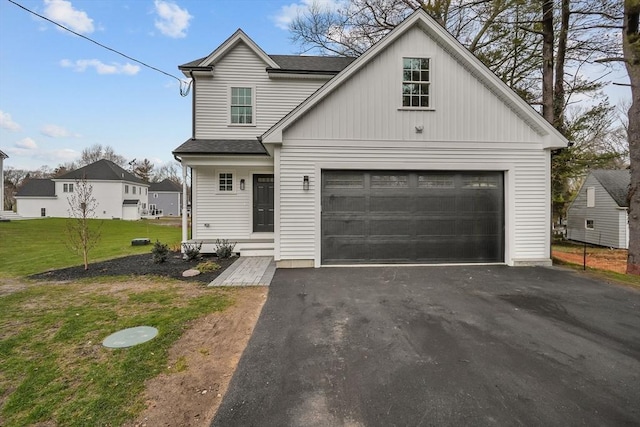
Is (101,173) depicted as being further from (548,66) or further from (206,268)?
(548,66)

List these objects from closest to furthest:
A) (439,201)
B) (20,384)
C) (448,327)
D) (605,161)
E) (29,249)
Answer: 1. (20,384)
2. (448,327)
3. (439,201)
4. (29,249)
5. (605,161)

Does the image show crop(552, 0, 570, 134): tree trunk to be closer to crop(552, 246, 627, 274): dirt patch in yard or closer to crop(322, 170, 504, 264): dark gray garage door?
crop(552, 246, 627, 274): dirt patch in yard

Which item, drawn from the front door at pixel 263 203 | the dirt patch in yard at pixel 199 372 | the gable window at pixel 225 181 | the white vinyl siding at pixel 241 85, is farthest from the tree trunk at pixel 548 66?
the dirt patch in yard at pixel 199 372

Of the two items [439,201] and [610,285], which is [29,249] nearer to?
[439,201]

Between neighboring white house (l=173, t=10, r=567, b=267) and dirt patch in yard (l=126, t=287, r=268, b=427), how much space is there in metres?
3.49

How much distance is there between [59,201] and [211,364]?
139 feet

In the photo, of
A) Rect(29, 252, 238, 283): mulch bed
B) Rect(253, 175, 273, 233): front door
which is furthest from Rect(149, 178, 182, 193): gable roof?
Rect(253, 175, 273, 233): front door

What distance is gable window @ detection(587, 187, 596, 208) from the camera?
21.7 meters

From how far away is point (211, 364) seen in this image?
123 inches

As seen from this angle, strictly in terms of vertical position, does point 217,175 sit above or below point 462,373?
above

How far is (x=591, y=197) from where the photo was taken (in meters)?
21.9

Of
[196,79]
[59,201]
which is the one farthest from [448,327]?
[59,201]

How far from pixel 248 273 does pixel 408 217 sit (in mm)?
4410

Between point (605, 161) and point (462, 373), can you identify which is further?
point (605, 161)
